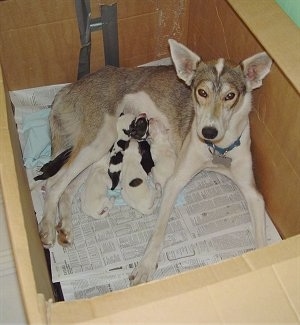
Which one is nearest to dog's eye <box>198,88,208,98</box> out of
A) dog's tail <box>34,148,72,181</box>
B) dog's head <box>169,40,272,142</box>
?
dog's head <box>169,40,272,142</box>

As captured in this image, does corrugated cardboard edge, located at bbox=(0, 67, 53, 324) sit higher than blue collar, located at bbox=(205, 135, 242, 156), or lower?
lower

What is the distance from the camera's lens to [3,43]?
8.62 feet

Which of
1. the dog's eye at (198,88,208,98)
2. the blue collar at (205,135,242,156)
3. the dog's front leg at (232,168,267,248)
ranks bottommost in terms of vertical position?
the dog's front leg at (232,168,267,248)

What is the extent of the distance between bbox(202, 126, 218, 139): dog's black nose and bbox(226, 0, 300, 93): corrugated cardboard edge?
1.38 feet

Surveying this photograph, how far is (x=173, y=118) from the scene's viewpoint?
2723 millimetres

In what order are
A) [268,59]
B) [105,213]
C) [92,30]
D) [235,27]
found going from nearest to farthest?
[268,59]
[235,27]
[105,213]
[92,30]

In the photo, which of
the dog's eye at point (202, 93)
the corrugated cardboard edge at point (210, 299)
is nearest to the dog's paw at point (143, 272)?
the dog's eye at point (202, 93)

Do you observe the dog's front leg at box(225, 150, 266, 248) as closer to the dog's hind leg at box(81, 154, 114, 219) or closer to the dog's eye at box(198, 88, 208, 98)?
the dog's eye at box(198, 88, 208, 98)

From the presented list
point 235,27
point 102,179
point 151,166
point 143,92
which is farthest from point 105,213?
point 235,27

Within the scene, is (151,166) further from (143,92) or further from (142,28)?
(142,28)

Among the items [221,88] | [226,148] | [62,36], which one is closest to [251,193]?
[226,148]

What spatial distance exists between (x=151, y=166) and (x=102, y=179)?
303 mm

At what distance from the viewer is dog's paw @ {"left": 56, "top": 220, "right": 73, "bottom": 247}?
2.44m

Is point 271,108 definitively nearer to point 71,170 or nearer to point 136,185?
point 136,185
